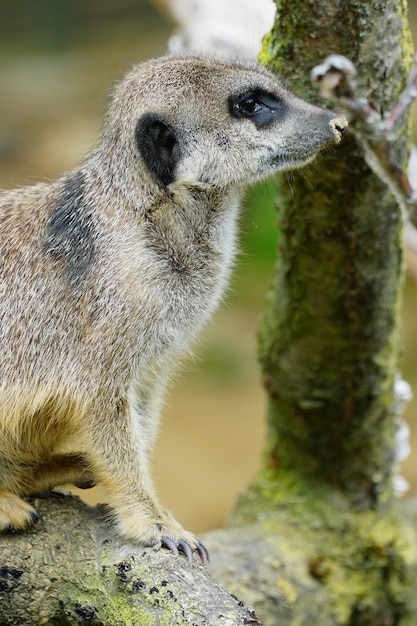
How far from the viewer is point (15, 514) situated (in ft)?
8.98

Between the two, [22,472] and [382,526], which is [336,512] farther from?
[22,472]

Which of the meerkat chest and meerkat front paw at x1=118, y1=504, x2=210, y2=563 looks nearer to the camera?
meerkat front paw at x1=118, y1=504, x2=210, y2=563

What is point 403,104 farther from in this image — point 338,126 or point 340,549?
point 340,549

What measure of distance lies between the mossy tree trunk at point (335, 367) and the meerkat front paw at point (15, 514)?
103 cm

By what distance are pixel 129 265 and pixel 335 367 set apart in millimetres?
1382

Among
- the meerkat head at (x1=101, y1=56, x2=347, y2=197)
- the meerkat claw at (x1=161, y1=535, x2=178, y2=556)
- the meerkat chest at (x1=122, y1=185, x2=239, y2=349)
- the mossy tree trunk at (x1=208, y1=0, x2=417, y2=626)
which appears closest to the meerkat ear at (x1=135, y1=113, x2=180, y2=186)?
the meerkat head at (x1=101, y1=56, x2=347, y2=197)

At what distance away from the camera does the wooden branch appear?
2.37 m

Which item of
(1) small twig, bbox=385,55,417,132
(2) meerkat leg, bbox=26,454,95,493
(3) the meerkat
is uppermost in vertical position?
(1) small twig, bbox=385,55,417,132

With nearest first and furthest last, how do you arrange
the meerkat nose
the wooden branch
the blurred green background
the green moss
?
the wooden branch
the meerkat nose
the green moss
the blurred green background

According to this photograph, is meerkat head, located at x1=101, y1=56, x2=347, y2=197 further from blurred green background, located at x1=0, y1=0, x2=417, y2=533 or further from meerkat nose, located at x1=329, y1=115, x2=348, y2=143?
blurred green background, located at x1=0, y1=0, x2=417, y2=533

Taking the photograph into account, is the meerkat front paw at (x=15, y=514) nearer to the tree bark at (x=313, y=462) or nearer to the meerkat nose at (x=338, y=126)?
the tree bark at (x=313, y=462)

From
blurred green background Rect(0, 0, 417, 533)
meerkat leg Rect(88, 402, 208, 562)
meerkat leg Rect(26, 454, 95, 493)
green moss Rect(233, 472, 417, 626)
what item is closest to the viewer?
meerkat leg Rect(88, 402, 208, 562)

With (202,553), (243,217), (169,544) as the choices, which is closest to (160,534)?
(169,544)

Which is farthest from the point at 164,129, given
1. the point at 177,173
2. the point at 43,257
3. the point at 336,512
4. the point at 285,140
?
the point at 336,512
